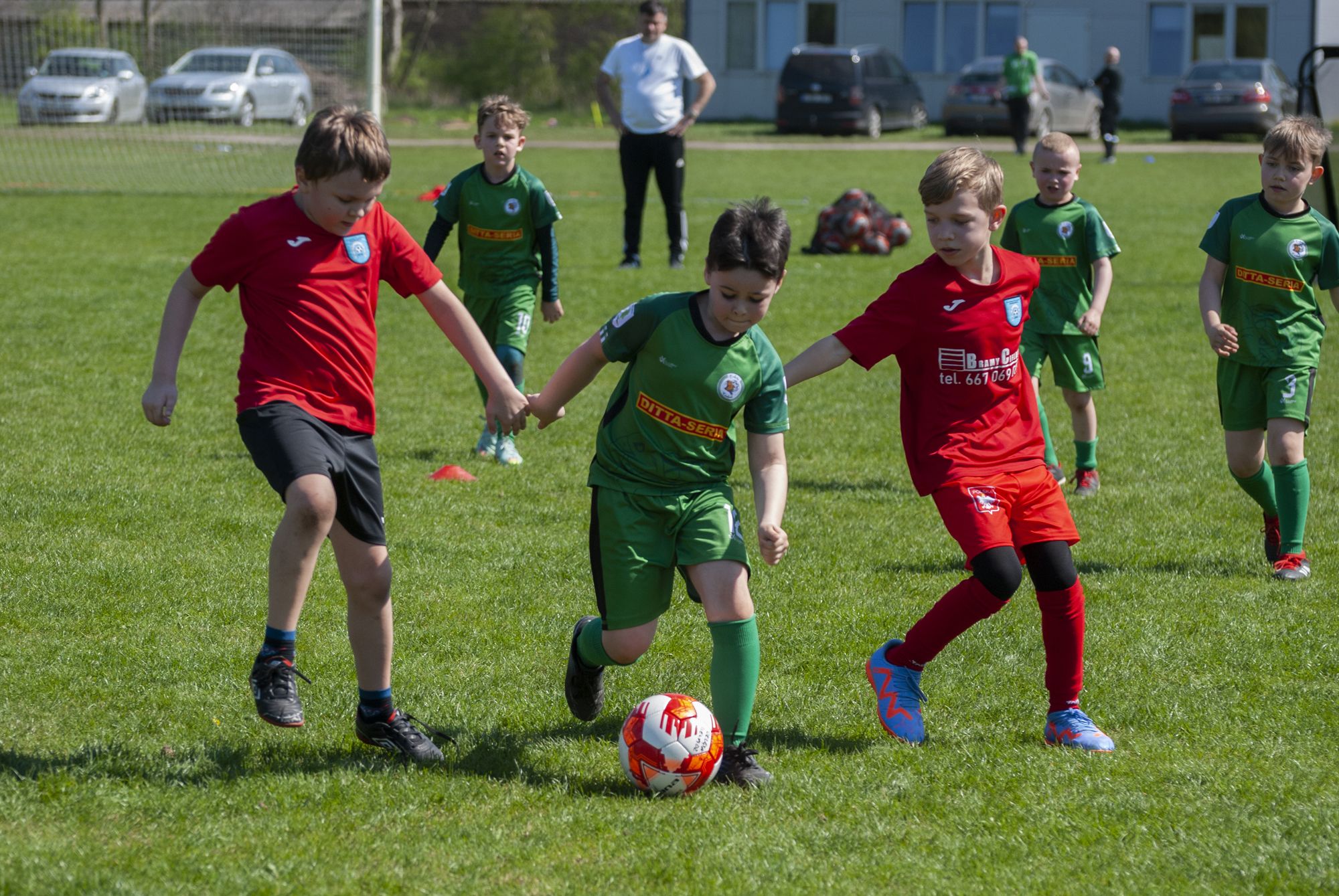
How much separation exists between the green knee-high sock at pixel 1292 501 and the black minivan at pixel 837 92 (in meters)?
29.0

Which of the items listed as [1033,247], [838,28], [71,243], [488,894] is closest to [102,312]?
[71,243]

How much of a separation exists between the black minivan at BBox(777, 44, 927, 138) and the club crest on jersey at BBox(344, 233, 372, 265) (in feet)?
103

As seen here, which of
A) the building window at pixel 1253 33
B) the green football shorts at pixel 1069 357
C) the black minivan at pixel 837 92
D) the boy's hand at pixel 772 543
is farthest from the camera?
the building window at pixel 1253 33

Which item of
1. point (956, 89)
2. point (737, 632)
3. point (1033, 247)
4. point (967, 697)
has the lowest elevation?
point (967, 697)

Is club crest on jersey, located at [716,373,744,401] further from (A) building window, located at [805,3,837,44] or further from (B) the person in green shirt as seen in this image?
(A) building window, located at [805,3,837,44]

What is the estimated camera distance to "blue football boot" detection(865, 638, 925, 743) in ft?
15.1

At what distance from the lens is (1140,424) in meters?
9.33

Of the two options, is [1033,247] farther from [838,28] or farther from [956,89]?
[838,28]

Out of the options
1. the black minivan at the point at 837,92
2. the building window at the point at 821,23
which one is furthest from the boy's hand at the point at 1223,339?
the building window at the point at 821,23

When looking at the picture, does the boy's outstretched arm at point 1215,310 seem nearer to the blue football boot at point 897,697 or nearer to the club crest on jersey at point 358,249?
the blue football boot at point 897,697

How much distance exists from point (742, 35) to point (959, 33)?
603 cm

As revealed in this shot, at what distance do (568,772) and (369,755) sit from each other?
59 cm

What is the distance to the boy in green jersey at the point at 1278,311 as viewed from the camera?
6.28m

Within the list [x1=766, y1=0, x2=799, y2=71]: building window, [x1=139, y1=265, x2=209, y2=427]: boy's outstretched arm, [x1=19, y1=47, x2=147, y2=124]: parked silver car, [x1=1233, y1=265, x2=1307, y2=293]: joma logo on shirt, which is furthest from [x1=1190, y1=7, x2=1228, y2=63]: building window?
[x1=139, y1=265, x2=209, y2=427]: boy's outstretched arm
